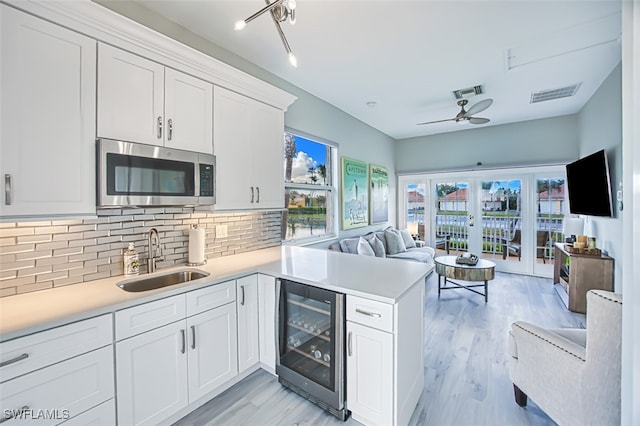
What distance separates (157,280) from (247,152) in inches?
49.2

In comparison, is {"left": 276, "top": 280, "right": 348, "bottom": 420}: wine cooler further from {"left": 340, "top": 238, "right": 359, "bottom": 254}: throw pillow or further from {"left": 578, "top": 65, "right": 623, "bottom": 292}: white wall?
{"left": 578, "top": 65, "right": 623, "bottom": 292}: white wall

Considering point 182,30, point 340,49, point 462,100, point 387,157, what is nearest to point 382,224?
point 387,157

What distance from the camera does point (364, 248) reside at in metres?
4.10

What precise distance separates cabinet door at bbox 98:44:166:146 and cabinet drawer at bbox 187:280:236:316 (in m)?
1.04

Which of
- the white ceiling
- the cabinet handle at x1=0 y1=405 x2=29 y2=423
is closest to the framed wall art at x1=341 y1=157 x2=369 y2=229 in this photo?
the white ceiling

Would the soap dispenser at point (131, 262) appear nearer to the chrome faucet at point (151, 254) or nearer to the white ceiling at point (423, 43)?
the chrome faucet at point (151, 254)

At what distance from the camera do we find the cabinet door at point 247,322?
2088mm

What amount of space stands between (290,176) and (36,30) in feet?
8.11

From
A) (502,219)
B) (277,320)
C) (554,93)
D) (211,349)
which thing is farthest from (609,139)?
(211,349)

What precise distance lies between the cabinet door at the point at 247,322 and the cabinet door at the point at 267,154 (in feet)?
2.47

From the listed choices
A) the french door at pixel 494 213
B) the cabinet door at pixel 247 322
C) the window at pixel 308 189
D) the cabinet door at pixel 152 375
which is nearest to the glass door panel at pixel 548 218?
the french door at pixel 494 213

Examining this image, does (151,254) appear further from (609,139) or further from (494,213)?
(494,213)

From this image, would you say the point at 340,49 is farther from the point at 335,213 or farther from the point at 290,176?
the point at 335,213

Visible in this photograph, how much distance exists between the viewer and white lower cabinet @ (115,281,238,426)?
1.49 metres
